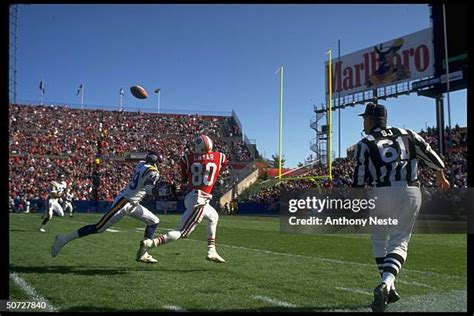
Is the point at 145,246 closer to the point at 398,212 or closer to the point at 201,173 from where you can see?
the point at 201,173

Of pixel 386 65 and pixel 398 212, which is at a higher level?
pixel 386 65

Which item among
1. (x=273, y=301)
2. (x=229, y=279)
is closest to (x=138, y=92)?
(x=229, y=279)

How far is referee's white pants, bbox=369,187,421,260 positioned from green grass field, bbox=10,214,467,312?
1.89 feet

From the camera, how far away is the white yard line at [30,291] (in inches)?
152

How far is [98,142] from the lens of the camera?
3047cm

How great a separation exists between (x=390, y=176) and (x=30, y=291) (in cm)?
364

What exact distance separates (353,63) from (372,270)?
21572 millimetres

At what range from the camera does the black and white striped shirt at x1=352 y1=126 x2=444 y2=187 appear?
416 centimetres

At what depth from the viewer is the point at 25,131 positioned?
29438 millimetres

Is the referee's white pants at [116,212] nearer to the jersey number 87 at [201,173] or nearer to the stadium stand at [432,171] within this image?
the jersey number 87 at [201,173]

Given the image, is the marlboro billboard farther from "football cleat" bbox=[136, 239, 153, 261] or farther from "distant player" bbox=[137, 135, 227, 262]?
"football cleat" bbox=[136, 239, 153, 261]

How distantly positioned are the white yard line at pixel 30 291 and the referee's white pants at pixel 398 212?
116 inches

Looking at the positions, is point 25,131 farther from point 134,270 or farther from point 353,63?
point 134,270

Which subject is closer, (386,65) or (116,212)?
(116,212)
